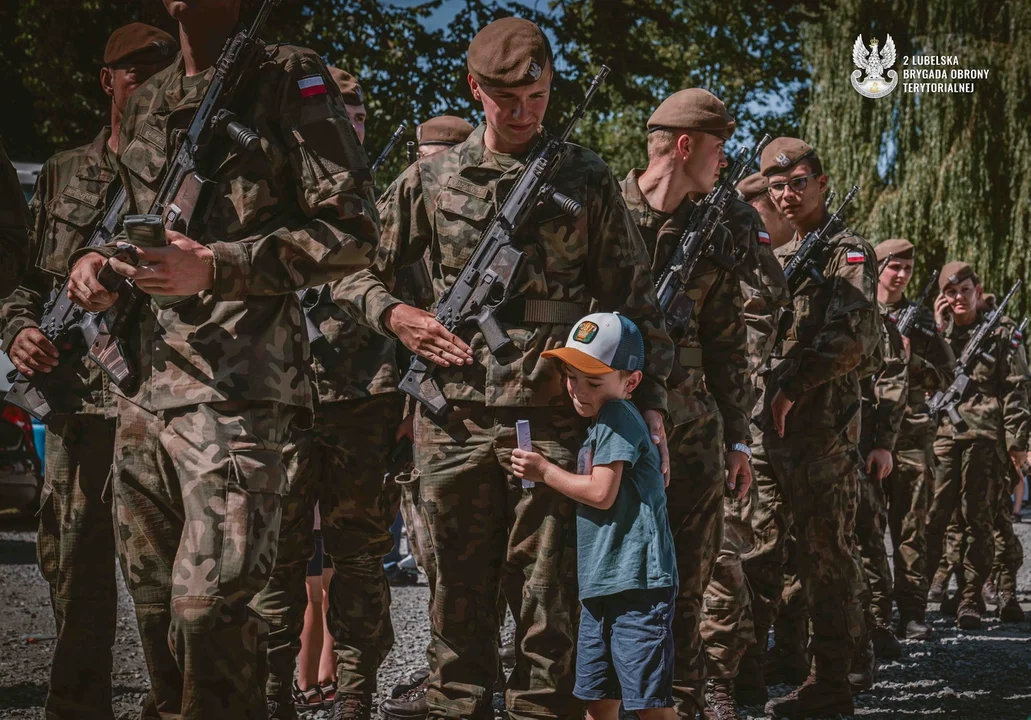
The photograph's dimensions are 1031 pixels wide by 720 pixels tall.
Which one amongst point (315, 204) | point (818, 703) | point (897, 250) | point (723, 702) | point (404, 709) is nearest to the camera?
point (315, 204)

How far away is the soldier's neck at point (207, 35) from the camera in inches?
133

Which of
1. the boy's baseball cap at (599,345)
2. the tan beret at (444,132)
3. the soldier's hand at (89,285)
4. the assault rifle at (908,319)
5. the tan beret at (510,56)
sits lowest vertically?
the boy's baseball cap at (599,345)

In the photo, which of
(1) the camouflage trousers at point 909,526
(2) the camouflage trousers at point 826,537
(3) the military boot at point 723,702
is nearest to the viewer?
(3) the military boot at point 723,702

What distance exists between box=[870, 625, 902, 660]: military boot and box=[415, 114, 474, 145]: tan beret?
13.0 feet

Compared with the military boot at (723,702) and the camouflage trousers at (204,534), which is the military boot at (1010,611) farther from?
the camouflage trousers at (204,534)

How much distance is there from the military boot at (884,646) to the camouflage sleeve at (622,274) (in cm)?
429

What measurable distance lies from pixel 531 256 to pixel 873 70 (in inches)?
755

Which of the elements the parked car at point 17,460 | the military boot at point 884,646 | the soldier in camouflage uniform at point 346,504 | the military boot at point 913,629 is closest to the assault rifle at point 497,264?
the soldier in camouflage uniform at point 346,504

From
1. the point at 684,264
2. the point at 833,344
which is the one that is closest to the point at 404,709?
the point at 684,264

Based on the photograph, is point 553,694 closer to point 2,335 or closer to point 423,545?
point 423,545

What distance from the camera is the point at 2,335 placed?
448 cm

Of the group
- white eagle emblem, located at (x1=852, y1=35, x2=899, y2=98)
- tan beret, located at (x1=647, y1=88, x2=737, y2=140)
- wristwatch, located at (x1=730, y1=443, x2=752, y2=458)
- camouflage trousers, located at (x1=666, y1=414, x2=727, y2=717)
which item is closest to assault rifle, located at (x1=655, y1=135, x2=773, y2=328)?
tan beret, located at (x1=647, y1=88, x2=737, y2=140)

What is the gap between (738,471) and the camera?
520cm

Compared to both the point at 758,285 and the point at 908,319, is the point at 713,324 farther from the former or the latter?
the point at 908,319
